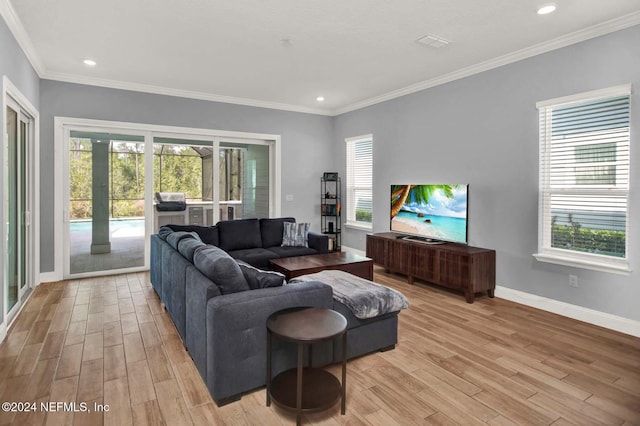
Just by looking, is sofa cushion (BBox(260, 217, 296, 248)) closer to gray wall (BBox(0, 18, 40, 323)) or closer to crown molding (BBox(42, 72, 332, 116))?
crown molding (BBox(42, 72, 332, 116))

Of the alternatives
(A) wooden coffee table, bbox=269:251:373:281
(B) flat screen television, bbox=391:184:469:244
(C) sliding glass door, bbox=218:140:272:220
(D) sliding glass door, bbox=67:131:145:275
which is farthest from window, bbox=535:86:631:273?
(D) sliding glass door, bbox=67:131:145:275

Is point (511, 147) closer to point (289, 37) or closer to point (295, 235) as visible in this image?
point (289, 37)

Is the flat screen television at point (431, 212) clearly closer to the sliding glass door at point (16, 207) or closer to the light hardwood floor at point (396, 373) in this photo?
the light hardwood floor at point (396, 373)

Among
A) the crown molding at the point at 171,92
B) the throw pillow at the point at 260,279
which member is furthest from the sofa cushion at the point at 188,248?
the crown molding at the point at 171,92

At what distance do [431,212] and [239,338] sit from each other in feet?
11.3

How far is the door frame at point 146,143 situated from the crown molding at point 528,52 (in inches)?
85.7

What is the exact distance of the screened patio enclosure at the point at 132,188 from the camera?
518 cm

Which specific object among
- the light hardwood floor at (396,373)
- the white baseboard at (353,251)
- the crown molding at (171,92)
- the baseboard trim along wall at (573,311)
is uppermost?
the crown molding at (171,92)

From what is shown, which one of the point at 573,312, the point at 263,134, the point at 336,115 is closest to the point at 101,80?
the point at 263,134

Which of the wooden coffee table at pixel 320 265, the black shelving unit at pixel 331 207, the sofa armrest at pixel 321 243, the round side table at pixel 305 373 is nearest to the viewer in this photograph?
the round side table at pixel 305 373

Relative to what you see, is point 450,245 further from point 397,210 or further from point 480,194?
point 397,210

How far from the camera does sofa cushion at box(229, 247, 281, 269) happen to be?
4.52 metres

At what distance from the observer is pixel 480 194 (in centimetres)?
→ 453

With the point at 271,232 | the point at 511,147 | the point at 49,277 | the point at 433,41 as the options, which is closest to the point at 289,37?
the point at 433,41
